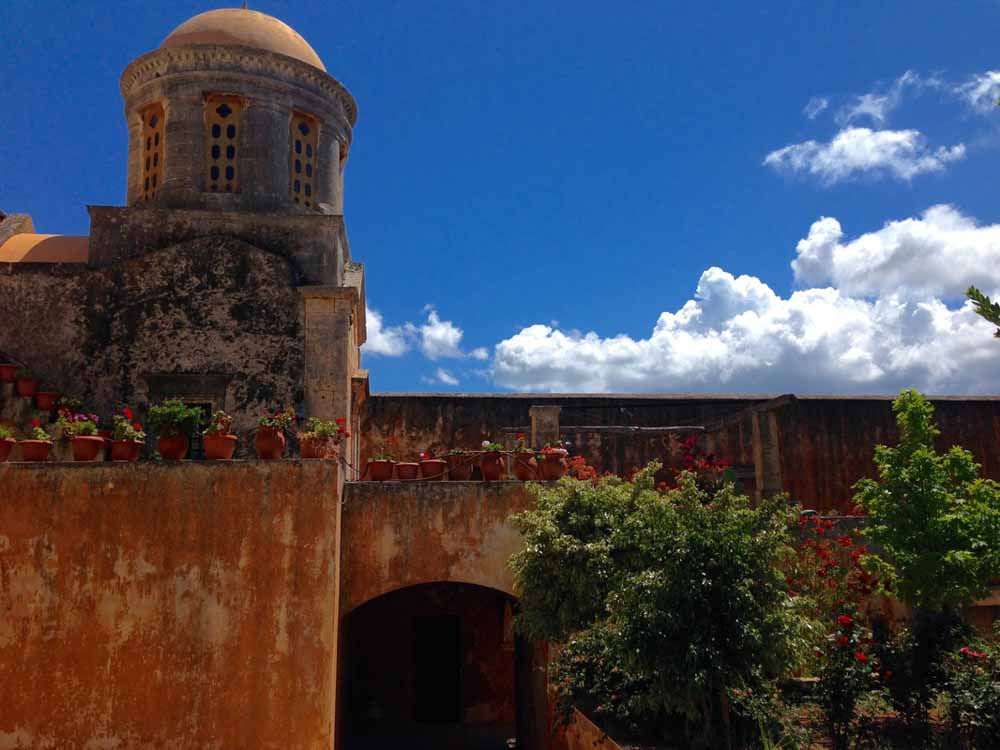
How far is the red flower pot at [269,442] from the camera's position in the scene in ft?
33.0

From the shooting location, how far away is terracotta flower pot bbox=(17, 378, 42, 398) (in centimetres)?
1234

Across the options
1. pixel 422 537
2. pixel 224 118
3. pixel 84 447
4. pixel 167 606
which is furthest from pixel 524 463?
pixel 224 118

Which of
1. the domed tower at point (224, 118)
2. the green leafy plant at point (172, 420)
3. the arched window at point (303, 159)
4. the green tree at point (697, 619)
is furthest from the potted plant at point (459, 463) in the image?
the arched window at point (303, 159)

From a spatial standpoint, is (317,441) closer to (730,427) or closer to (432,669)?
(432,669)

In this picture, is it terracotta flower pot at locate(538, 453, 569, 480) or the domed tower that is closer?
terracotta flower pot at locate(538, 453, 569, 480)

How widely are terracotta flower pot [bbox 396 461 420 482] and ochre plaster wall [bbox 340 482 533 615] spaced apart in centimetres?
60

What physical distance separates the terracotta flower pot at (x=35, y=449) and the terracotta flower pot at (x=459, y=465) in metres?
4.99

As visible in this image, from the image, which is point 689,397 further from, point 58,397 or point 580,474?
point 58,397

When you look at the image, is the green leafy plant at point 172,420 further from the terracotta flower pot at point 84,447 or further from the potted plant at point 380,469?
the potted plant at point 380,469

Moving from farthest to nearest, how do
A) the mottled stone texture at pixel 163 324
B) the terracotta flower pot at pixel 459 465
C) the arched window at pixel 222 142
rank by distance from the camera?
1. the arched window at pixel 222 142
2. the mottled stone texture at pixel 163 324
3. the terracotta flower pot at pixel 459 465

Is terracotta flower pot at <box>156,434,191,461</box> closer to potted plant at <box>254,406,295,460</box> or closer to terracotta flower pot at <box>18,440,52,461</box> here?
potted plant at <box>254,406,295,460</box>

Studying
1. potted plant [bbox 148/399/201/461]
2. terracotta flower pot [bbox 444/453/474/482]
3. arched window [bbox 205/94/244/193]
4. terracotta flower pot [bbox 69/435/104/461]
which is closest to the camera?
potted plant [bbox 148/399/201/461]

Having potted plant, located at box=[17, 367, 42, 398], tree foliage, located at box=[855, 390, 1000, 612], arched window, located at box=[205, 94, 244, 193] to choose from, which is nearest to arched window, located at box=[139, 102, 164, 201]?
arched window, located at box=[205, 94, 244, 193]

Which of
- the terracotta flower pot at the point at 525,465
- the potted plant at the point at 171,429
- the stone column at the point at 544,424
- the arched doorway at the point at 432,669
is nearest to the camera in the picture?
the potted plant at the point at 171,429
